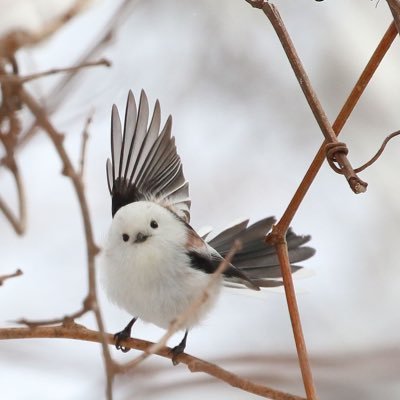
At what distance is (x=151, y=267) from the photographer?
0.94 metres

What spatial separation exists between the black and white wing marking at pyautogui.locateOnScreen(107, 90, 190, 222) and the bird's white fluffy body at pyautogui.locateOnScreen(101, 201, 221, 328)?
4 centimetres

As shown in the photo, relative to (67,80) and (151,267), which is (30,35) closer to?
(67,80)

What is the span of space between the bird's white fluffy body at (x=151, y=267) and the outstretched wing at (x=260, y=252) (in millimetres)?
142

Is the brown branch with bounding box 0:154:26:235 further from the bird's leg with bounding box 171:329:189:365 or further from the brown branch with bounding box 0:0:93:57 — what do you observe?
the bird's leg with bounding box 171:329:189:365

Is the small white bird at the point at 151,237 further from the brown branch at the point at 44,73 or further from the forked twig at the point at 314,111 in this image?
the brown branch at the point at 44,73

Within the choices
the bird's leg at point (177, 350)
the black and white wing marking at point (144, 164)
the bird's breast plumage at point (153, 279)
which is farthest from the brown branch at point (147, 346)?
the black and white wing marking at point (144, 164)

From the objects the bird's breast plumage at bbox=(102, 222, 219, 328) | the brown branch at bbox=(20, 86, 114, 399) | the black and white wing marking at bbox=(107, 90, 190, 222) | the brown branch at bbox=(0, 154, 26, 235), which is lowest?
the brown branch at bbox=(20, 86, 114, 399)

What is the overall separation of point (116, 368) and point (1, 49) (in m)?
0.28

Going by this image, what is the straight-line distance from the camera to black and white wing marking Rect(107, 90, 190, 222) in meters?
0.92

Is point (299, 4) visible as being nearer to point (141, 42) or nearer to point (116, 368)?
point (141, 42)

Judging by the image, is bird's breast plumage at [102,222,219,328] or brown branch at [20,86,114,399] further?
bird's breast plumage at [102,222,219,328]

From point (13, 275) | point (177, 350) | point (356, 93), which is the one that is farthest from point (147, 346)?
point (356, 93)

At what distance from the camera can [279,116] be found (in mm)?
2049

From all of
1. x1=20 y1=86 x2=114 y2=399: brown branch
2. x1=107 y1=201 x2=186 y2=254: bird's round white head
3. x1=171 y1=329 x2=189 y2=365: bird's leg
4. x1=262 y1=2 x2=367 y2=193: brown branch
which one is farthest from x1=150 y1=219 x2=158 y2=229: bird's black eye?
x1=20 y1=86 x2=114 y2=399: brown branch
